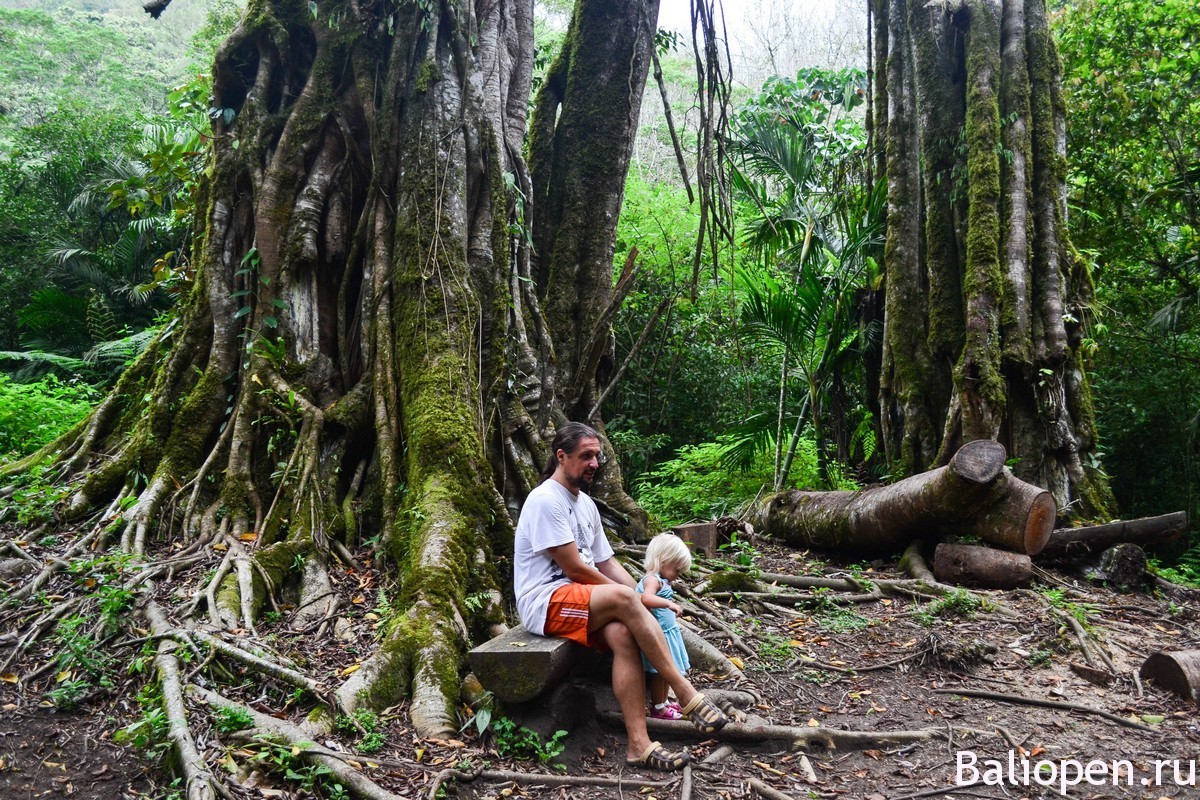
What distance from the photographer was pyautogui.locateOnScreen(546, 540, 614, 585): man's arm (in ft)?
11.7

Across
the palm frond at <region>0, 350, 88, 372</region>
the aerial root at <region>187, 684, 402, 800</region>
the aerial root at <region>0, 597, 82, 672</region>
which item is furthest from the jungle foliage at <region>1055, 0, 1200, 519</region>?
the palm frond at <region>0, 350, 88, 372</region>

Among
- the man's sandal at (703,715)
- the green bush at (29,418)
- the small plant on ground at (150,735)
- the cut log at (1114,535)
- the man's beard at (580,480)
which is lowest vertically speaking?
the man's sandal at (703,715)

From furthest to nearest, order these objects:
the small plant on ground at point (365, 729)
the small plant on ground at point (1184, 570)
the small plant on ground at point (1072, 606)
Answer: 1. the small plant on ground at point (1184, 570)
2. the small plant on ground at point (1072, 606)
3. the small plant on ground at point (365, 729)

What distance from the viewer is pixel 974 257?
282 inches

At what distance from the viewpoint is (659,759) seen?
3254 mm

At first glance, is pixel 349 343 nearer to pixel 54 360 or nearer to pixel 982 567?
pixel 982 567

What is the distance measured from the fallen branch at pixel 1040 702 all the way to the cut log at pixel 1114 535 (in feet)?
8.09

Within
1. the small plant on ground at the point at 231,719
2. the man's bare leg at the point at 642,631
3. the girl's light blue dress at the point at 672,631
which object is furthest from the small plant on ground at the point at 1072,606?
the small plant on ground at the point at 231,719

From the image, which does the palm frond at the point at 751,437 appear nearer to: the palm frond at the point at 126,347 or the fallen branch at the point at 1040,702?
the fallen branch at the point at 1040,702

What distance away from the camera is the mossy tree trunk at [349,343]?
4535 mm

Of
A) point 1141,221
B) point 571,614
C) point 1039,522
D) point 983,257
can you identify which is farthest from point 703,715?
point 1141,221

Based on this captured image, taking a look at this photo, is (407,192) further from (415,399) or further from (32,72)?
(32,72)

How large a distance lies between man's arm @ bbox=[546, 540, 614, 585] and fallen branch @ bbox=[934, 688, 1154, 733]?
189cm

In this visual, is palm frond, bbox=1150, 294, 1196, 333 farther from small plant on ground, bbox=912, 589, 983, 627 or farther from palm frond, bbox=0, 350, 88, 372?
palm frond, bbox=0, 350, 88, 372
